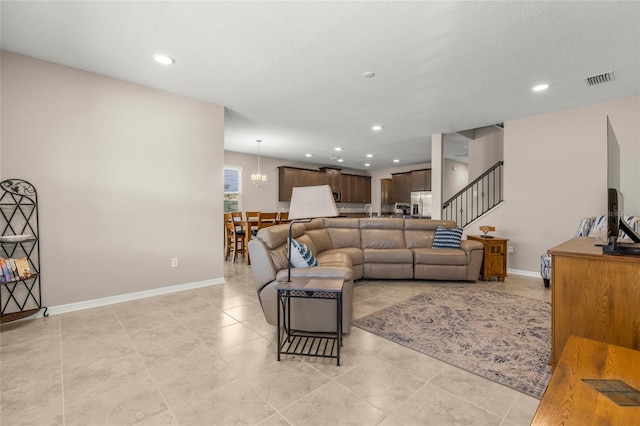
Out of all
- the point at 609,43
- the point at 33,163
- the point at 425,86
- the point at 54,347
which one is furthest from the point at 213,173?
the point at 609,43

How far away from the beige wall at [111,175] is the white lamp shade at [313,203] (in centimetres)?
228

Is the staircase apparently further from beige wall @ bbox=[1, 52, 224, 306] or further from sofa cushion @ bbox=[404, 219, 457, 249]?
beige wall @ bbox=[1, 52, 224, 306]

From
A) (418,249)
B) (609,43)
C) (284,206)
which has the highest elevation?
(609,43)

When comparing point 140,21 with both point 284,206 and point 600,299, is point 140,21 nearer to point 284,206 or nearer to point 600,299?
point 600,299

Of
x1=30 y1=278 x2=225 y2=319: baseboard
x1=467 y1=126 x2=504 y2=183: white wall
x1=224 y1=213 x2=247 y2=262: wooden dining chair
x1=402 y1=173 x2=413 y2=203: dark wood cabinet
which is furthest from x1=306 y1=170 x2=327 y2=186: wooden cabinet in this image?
x1=30 y1=278 x2=225 y2=319: baseboard

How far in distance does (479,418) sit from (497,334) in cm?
125

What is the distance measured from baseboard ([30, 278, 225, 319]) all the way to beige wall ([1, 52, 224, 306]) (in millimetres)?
58

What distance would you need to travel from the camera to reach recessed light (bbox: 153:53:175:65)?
2.91 meters

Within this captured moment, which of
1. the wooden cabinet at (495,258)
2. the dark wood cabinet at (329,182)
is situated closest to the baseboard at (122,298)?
the wooden cabinet at (495,258)

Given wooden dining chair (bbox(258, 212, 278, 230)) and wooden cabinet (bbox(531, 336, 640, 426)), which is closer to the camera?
wooden cabinet (bbox(531, 336, 640, 426))

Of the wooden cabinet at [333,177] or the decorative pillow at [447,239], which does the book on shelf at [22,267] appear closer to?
the decorative pillow at [447,239]

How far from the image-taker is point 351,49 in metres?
2.77

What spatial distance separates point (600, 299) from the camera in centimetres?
174

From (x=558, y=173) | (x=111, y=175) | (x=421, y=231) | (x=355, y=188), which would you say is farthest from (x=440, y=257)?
(x=355, y=188)
